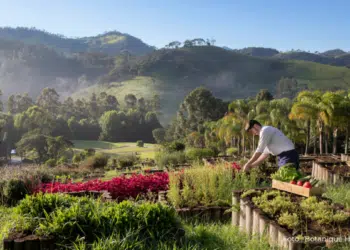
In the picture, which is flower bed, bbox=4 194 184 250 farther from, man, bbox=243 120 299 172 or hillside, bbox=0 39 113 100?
hillside, bbox=0 39 113 100

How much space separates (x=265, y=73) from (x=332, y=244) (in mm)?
142174

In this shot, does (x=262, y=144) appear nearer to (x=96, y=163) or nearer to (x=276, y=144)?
(x=276, y=144)

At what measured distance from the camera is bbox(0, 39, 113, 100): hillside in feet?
522

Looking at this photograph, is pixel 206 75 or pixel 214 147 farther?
pixel 206 75

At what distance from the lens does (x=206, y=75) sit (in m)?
144

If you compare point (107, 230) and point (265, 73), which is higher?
point (265, 73)

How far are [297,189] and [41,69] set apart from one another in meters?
178

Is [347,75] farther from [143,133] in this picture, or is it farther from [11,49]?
[11,49]

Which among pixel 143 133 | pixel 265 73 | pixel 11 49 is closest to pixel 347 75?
pixel 265 73

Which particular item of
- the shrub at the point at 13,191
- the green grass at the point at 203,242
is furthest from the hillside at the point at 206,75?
the green grass at the point at 203,242

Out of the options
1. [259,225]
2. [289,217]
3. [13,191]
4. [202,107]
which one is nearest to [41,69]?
[202,107]

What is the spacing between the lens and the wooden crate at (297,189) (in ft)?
16.3

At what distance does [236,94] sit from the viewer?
124m

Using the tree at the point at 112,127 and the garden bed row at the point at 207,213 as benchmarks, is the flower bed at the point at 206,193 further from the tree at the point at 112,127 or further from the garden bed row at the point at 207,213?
the tree at the point at 112,127
